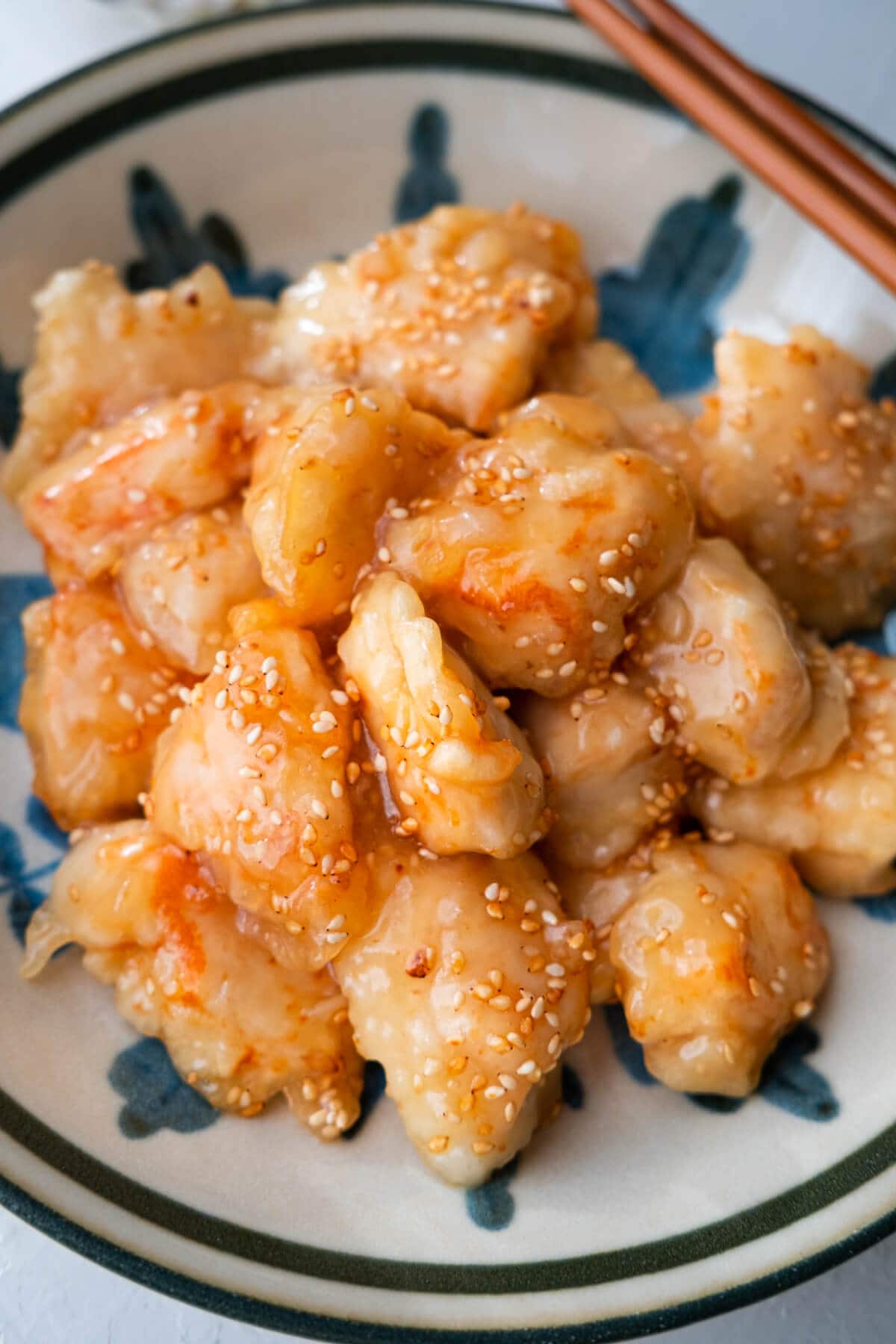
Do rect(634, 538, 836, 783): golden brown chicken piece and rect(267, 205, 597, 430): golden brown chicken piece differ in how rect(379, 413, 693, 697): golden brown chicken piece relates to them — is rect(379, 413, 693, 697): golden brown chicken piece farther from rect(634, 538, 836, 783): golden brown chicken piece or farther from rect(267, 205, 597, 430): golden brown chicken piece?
rect(267, 205, 597, 430): golden brown chicken piece

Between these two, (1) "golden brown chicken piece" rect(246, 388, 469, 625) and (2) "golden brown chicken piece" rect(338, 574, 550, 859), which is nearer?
(2) "golden brown chicken piece" rect(338, 574, 550, 859)

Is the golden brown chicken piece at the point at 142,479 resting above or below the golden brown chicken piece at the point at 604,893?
above

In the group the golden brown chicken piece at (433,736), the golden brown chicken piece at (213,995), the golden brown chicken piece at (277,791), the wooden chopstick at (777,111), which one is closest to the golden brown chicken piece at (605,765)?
the golden brown chicken piece at (433,736)

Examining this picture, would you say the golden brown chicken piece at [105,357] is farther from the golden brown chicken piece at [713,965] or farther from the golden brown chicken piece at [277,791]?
the golden brown chicken piece at [713,965]

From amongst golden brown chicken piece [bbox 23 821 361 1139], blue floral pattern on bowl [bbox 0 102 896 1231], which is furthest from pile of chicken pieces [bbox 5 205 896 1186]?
blue floral pattern on bowl [bbox 0 102 896 1231]

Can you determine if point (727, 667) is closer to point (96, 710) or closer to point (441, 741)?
point (441, 741)

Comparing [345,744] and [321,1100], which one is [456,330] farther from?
[321,1100]
